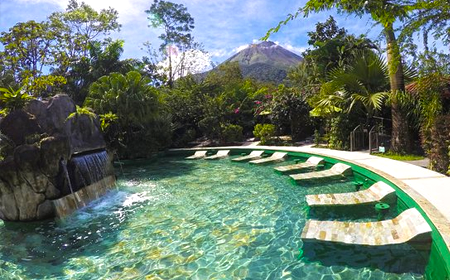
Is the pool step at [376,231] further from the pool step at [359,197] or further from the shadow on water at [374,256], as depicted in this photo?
the pool step at [359,197]

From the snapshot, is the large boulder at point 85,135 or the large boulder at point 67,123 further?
the large boulder at point 85,135

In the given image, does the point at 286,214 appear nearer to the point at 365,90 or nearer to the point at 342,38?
the point at 365,90

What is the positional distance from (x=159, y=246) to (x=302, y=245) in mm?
2433

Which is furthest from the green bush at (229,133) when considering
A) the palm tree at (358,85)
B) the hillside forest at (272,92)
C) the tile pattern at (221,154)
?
the palm tree at (358,85)

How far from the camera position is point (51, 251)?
5117 mm

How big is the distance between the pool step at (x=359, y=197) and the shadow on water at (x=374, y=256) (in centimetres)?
178

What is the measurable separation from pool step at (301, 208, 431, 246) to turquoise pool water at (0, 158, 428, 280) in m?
0.13

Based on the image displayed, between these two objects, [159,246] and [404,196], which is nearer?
[159,246]

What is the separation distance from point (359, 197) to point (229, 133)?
12725 millimetres

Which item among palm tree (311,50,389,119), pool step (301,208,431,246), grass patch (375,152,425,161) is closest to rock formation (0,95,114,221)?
pool step (301,208,431,246)

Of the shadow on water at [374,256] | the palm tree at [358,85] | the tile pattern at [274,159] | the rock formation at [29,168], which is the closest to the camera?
the shadow on water at [374,256]

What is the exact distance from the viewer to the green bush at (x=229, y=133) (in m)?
18.6

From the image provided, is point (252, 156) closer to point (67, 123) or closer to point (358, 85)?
point (358, 85)

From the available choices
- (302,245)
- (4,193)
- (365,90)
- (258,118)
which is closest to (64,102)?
(4,193)
